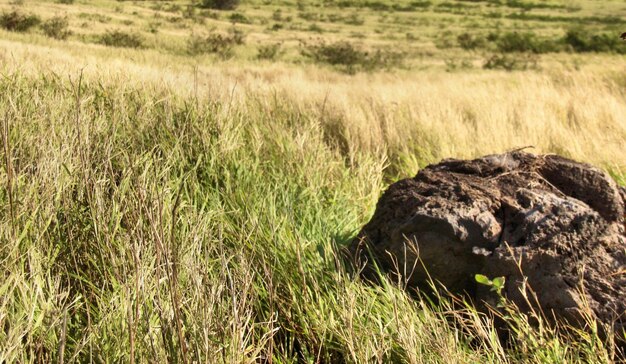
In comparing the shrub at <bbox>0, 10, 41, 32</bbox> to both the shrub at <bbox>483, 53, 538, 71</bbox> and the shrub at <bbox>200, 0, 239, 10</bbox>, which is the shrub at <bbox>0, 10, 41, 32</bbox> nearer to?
the shrub at <bbox>483, 53, 538, 71</bbox>

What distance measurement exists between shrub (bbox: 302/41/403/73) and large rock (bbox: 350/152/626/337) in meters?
22.1

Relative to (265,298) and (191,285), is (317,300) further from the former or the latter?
(191,285)

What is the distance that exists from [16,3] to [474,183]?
35865mm

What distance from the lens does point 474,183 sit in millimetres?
2961

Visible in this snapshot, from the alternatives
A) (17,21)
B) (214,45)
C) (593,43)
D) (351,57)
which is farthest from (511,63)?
(17,21)

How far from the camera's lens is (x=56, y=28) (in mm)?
25641

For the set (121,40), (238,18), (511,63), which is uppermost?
(238,18)

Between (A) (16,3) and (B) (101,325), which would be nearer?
(B) (101,325)

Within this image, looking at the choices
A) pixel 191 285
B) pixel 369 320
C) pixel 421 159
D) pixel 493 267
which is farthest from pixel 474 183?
pixel 421 159

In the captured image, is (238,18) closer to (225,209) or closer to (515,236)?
(225,209)

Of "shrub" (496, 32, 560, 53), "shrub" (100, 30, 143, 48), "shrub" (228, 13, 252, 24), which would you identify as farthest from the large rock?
"shrub" (228, 13, 252, 24)

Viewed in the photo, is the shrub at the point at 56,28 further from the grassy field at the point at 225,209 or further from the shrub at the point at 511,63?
the grassy field at the point at 225,209

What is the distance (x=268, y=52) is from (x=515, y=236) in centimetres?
2598

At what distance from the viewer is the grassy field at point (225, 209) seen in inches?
76.5
